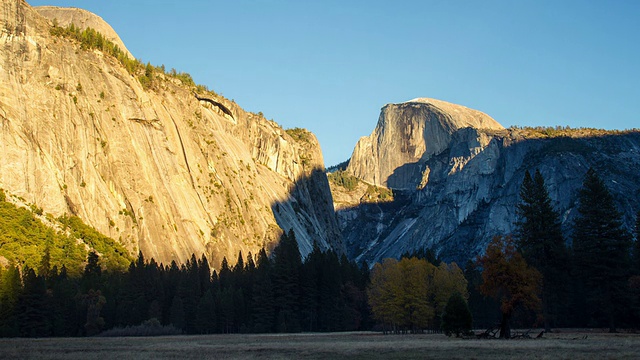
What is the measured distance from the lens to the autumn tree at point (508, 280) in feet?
162

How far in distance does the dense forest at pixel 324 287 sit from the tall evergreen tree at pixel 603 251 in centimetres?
11

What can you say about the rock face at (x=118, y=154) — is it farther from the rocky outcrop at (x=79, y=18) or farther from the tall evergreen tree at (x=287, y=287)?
the tall evergreen tree at (x=287, y=287)

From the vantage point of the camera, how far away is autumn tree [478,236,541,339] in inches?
1949

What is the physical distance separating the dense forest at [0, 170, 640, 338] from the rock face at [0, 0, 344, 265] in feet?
24.8

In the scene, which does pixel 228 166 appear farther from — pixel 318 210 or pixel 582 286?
pixel 582 286

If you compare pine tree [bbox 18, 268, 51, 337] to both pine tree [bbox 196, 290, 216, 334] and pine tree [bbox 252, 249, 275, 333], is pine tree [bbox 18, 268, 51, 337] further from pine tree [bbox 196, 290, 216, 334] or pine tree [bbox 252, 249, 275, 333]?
pine tree [bbox 252, 249, 275, 333]

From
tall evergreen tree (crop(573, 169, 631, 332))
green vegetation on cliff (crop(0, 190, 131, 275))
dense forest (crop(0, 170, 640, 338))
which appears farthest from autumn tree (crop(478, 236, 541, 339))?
green vegetation on cliff (crop(0, 190, 131, 275))

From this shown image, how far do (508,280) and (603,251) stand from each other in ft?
46.4

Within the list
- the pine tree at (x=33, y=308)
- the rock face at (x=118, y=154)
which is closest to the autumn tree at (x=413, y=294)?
the pine tree at (x=33, y=308)

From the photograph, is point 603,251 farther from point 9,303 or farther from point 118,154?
point 118,154

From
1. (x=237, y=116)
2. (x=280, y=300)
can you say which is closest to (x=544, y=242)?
(x=280, y=300)

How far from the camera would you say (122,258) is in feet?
329

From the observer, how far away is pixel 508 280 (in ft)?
165

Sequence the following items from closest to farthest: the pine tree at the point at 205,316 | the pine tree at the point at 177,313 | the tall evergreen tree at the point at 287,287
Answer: the pine tree at the point at 177,313
the pine tree at the point at 205,316
the tall evergreen tree at the point at 287,287
